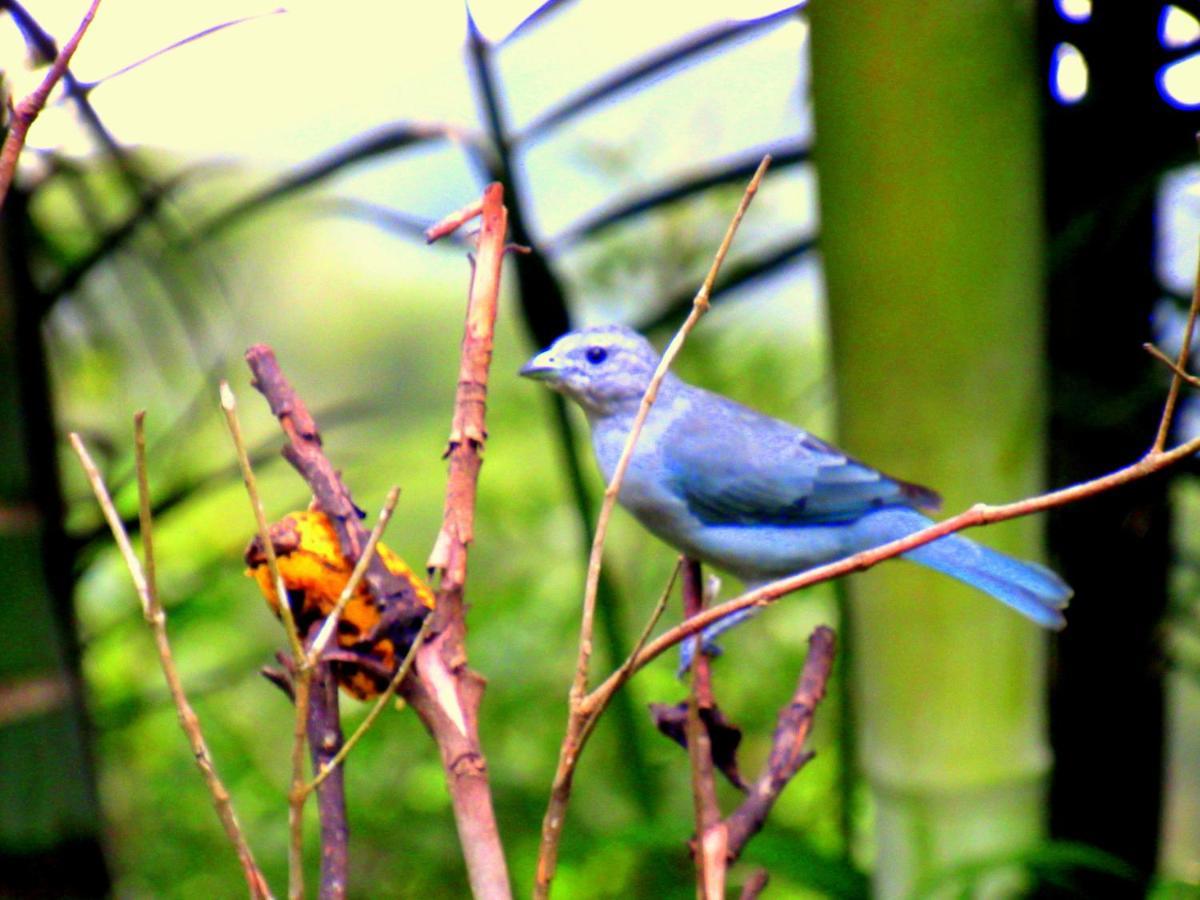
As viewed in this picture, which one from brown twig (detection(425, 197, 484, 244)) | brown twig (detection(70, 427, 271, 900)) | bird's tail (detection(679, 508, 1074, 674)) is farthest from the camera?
bird's tail (detection(679, 508, 1074, 674))

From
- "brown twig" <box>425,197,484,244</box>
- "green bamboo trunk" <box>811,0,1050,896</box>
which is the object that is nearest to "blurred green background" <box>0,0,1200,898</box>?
"green bamboo trunk" <box>811,0,1050,896</box>

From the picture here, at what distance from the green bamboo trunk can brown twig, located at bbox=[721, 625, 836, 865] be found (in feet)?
0.82

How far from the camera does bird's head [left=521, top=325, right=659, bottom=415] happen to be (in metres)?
0.80

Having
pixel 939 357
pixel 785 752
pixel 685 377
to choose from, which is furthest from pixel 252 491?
pixel 685 377

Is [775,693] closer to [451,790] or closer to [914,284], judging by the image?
[914,284]

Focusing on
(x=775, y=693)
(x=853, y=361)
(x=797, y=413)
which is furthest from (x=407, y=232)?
(x=775, y=693)

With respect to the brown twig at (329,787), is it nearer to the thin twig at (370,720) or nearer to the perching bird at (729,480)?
the thin twig at (370,720)

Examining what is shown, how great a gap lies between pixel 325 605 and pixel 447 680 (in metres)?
0.07

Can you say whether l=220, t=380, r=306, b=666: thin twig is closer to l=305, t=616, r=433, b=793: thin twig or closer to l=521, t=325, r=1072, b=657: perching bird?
l=305, t=616, r=433, b=793: thin twig

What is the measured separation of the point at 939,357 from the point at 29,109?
58cm

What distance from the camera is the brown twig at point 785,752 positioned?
0.50 m

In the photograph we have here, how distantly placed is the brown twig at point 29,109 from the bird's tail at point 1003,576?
493 mm

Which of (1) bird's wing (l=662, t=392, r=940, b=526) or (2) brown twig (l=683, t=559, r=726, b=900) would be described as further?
(1) bird's wing (l=662, t=392, r=940, b=526)

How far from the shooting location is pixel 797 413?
1.53 m
